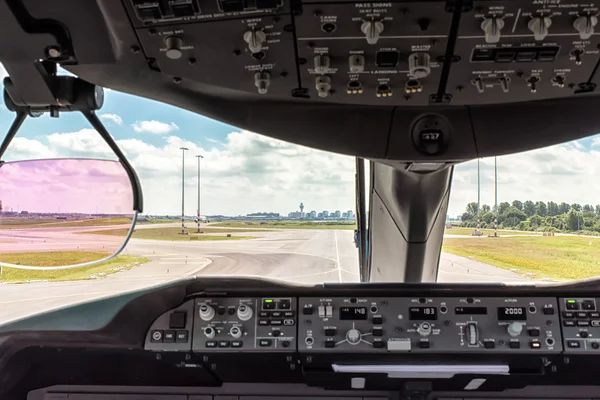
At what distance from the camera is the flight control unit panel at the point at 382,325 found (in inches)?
77.9

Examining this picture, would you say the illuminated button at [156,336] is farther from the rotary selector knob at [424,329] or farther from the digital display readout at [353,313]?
the rotary selector knob at [424,329]

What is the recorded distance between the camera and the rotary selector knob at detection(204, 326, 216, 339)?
2.03m

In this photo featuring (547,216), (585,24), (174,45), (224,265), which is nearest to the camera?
(585,24)

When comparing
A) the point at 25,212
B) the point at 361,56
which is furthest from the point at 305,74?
the point at 25,212

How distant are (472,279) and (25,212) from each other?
194 cm

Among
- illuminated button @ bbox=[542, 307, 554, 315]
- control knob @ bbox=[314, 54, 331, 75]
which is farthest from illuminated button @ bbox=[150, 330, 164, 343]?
illuminated button @ bbox=[542, 307, 554, 315]

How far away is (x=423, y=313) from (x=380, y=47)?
1200 mm

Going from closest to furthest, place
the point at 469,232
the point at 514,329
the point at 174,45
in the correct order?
the point at 174,45 < the point at 514,329 < the point at 469,232

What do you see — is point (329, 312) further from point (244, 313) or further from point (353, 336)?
point (244, 313)

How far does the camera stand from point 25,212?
5.86 ft

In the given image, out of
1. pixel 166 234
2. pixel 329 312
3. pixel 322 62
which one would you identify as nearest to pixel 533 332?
pixel 329 312

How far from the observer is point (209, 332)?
2.03 metres

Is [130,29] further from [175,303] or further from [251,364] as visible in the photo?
[251,364]

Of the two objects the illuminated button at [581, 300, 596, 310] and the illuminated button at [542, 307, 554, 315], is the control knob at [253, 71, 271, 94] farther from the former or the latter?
the illuminated button at [581, 300, 596, 310]
